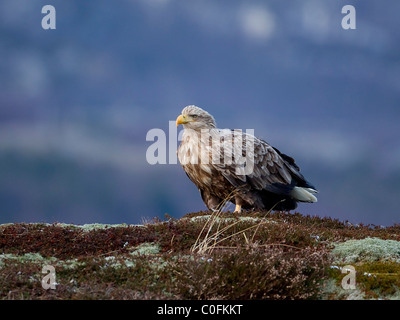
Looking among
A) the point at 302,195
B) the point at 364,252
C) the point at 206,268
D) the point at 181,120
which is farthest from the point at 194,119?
the point at 206,268

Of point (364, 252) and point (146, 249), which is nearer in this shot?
point (364, 252)

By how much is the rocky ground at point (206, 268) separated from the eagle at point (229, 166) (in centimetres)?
286

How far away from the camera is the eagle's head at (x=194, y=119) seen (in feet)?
41.8

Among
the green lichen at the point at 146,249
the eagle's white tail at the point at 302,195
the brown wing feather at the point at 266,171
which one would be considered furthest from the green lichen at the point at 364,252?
the eagle's white tail at the point at 302,195

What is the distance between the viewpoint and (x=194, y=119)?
12836 millimetres

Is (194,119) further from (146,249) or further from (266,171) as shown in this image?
(146,249)

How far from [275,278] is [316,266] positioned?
812 millimetres

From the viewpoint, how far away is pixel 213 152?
12.6 meters

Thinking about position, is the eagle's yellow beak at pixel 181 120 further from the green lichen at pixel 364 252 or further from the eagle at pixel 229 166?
the green lichen at pixel 364 252

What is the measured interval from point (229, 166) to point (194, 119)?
142 centimetres
